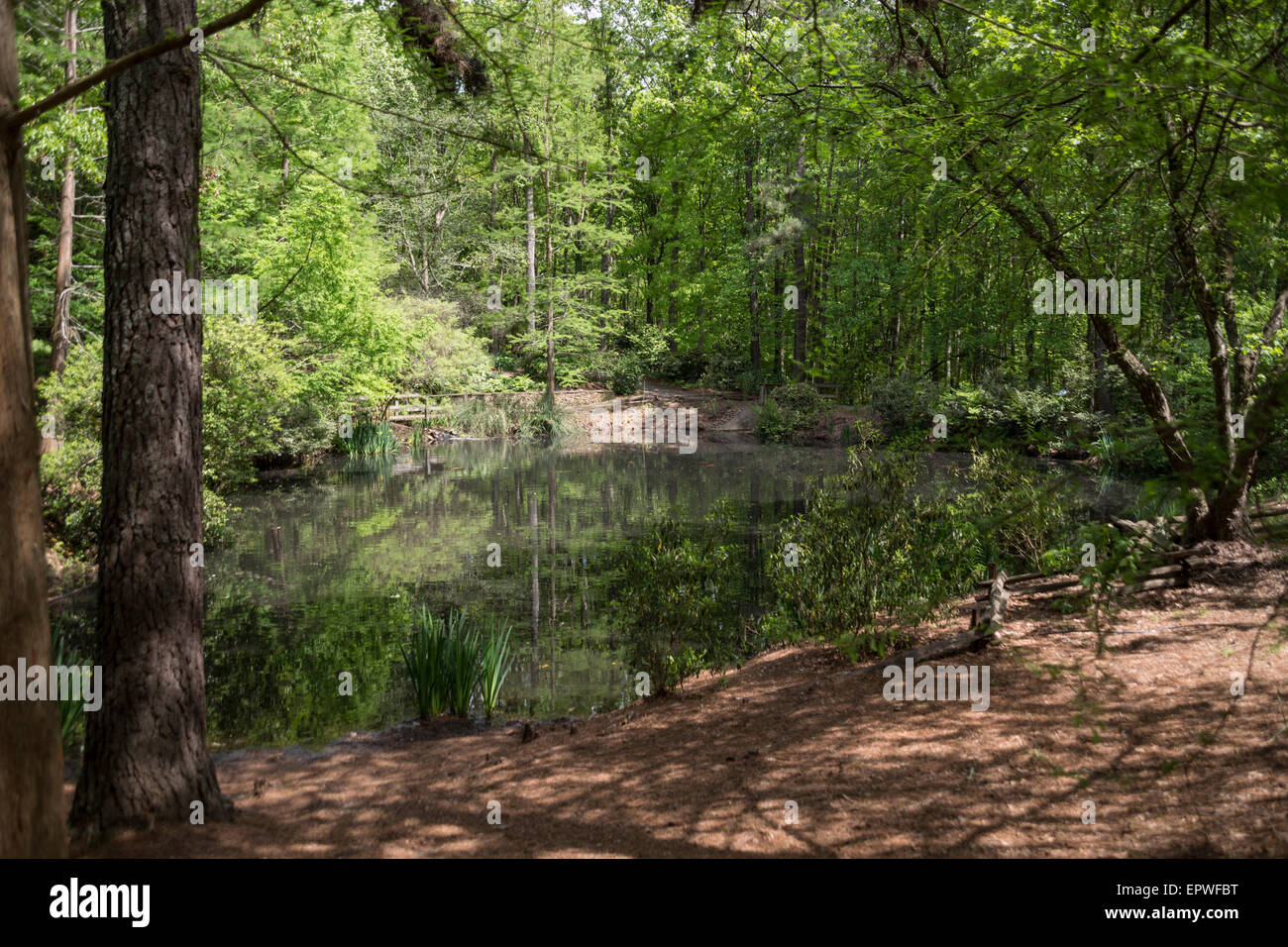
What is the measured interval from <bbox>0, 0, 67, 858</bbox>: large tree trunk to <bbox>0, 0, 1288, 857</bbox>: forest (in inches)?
0.4

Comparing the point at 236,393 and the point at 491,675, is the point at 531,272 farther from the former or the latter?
the point at 491,675

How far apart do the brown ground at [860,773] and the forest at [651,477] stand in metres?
0.05

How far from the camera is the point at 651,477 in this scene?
19562 millimetres

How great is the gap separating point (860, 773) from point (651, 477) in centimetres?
1528

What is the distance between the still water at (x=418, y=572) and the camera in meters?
7.16

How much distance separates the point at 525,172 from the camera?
29734 mm

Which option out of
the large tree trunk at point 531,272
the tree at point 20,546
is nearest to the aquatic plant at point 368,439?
the large tree trunk at point 531,272

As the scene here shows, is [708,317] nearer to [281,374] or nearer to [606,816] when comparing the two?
[281,374]

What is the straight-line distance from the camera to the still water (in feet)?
23.5

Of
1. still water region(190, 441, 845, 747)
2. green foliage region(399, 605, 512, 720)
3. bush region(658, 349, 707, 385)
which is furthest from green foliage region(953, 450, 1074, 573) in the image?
bush region(658, 349, 707, 385)

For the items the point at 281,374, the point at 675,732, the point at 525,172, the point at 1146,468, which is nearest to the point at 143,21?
the point at 675,732

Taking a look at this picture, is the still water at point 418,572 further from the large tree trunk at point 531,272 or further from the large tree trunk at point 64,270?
the large tree trunk at point 531,272

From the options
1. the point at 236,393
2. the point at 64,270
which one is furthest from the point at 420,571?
the point at 64,270

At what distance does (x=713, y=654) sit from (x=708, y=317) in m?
30.4
